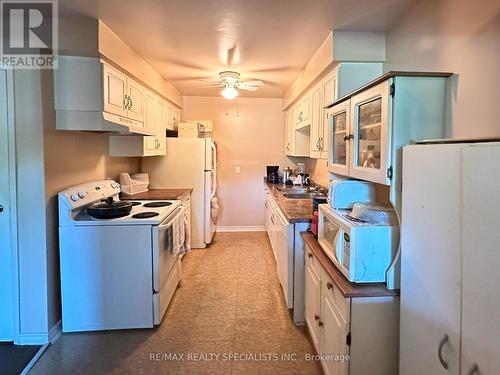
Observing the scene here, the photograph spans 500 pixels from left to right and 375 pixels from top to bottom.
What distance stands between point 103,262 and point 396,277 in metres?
2.16

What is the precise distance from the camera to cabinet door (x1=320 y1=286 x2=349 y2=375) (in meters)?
1.66

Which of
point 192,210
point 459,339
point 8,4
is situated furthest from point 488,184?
point 192,210

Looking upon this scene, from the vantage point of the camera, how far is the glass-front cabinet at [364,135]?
5.32ft

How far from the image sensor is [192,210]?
16.2ft

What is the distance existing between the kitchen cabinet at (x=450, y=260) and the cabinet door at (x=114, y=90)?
2328 millimetres

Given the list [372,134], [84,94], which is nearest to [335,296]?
[372,134]

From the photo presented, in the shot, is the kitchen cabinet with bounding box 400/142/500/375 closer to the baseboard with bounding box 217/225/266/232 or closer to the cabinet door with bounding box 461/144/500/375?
the cabinet door with bounding box 461/144/500/375

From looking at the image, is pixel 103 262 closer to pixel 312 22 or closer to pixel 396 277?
pixel 396 277

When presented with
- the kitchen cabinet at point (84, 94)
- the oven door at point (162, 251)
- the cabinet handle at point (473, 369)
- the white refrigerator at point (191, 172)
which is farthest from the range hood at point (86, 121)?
the cabinet handle at point (473, 369)

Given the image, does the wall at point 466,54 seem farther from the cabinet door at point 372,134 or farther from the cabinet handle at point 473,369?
the cabinet handle at point 473,369

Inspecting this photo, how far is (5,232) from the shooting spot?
251 cm

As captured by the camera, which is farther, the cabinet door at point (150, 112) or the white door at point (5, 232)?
the cabinet door at point (150, 112)

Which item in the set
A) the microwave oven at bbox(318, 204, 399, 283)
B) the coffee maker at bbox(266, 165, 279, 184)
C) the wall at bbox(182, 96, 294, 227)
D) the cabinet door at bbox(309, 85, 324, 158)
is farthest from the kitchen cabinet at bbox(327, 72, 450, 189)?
the wall at bbox(182, 96, 294, 227)

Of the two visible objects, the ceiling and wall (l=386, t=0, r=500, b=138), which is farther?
the ceiling
